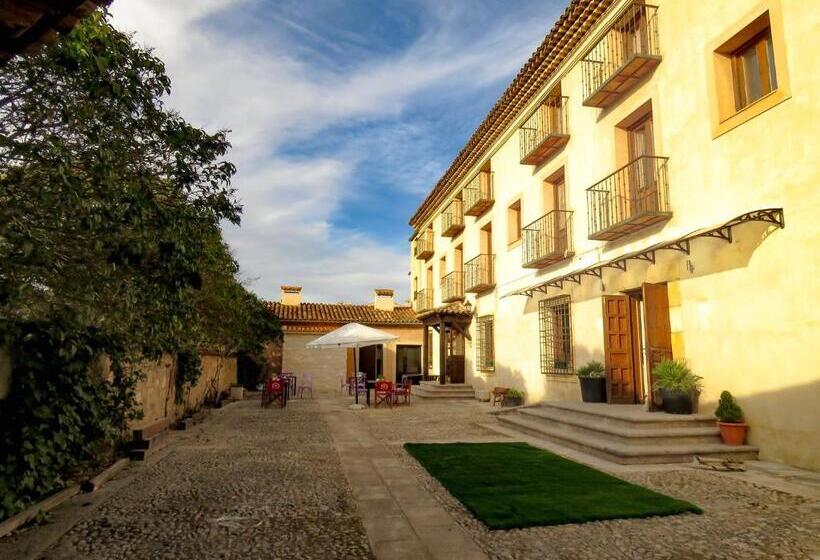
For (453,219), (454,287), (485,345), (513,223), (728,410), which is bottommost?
(728,410)

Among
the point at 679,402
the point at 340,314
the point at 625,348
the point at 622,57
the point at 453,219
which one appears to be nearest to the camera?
the point at 679,402

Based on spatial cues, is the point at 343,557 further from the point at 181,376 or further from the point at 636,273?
the point at 181,376

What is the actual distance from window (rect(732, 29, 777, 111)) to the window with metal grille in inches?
195

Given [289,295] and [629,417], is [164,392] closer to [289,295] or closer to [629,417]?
[629,417]

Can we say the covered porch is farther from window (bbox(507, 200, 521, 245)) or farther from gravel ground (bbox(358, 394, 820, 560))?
gravel ground (bbox(358, 394, 820, 560))

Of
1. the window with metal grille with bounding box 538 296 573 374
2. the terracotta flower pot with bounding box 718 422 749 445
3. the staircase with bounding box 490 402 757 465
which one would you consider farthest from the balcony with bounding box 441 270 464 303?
the terracotta flower pot with bounding box 718 422 749 445

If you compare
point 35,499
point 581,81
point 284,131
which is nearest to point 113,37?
point 35,499

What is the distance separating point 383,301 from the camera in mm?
24734

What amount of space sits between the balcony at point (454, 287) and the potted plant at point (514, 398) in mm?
5240

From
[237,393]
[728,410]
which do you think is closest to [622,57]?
[728,410]

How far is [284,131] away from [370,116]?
193 cm

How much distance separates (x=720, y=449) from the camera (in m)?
6.16

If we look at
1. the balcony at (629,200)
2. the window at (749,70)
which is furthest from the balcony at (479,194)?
the window at (749,70)

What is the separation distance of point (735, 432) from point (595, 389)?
281cm
